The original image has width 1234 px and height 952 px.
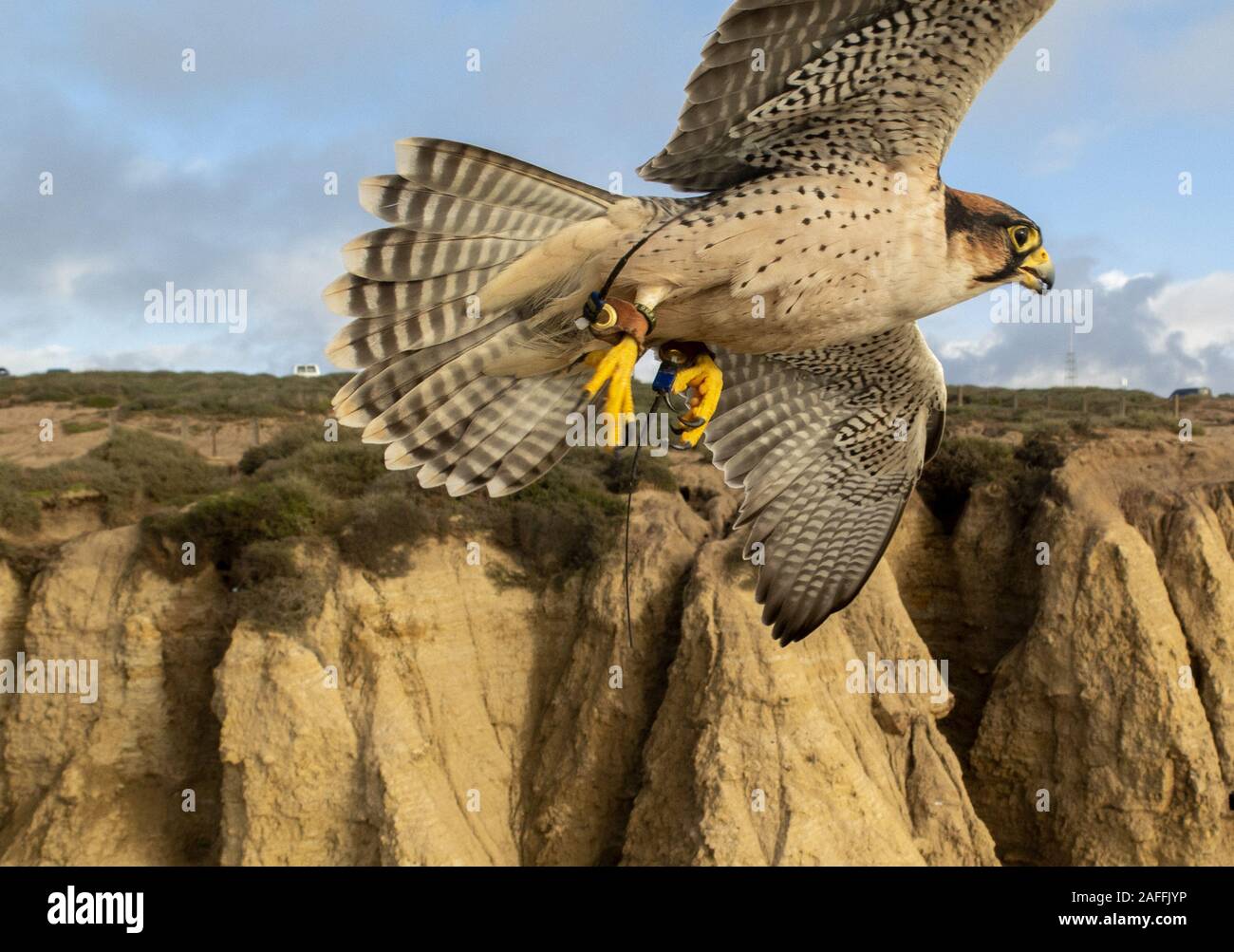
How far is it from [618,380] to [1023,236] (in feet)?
5.76

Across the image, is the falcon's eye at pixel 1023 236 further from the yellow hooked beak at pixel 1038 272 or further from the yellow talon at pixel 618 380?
the yellow talon at pixel 618 380

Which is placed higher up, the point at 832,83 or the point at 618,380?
the point at 832,83

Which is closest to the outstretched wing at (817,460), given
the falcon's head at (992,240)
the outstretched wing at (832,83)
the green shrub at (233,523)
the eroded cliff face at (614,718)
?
the falcon's head at (992,240)

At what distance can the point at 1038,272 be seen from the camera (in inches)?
181

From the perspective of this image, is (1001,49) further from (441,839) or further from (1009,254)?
(441,839)

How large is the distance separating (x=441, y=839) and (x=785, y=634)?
5509 mm

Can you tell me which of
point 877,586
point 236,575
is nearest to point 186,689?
point 236,575

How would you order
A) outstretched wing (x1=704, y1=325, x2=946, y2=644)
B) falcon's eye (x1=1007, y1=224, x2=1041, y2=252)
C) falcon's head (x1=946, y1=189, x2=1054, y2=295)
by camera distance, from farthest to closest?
outstretched wing (x1=704, y1=325, x2=946, y2=644)
falcon's eye (x1=1007, y1=224, x2=1041, y2=252)
falcon's head (x1=946, y1=189, x2=1054, y2=295)

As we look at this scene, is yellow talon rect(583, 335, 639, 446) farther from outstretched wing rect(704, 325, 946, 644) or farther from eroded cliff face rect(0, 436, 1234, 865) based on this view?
eroded cliff face rect(0, 436, 1234, 865)

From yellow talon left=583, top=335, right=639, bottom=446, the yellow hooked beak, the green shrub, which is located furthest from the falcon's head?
the green shrub

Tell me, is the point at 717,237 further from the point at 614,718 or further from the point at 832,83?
the point at 614,718

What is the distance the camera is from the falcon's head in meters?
4.30

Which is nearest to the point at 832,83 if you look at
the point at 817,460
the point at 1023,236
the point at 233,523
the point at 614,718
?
the point at 1023,236

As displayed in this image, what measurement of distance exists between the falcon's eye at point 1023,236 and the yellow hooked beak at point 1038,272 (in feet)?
0.14
